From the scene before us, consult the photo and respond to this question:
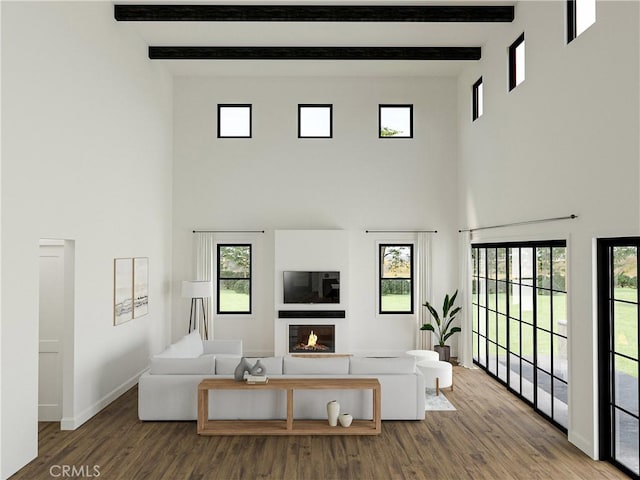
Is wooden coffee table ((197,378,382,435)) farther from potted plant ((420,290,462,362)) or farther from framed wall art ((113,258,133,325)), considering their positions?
potted plant ((420,290,462,362))

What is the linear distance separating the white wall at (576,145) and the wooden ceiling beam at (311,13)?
54cm

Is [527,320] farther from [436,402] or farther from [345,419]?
[345,419]

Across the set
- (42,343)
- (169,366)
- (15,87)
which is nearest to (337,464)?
(169,366)

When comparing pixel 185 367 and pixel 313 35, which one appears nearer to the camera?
pixel 185 367

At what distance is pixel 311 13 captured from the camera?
6.70m

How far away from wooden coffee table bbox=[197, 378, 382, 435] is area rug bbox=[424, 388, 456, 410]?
1170 mm

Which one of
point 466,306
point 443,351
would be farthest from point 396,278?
point 443,351

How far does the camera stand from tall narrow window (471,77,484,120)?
8.45 meters

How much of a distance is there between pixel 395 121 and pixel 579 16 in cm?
470

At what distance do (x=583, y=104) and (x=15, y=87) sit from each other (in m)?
5.21

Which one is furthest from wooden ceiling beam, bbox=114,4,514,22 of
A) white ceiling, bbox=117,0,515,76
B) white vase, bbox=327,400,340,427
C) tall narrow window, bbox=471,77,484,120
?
white vase, bbox=327,400,340,427

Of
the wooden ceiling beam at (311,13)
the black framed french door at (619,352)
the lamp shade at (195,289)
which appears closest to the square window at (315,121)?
the wooden ceiling beam at (311,13)

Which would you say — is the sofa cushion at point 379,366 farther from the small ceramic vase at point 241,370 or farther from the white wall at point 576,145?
the white wall at point 576,145

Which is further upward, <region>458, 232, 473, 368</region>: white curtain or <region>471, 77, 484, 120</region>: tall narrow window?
<region>471, 77, 484, 120</region>: tall narrow window
